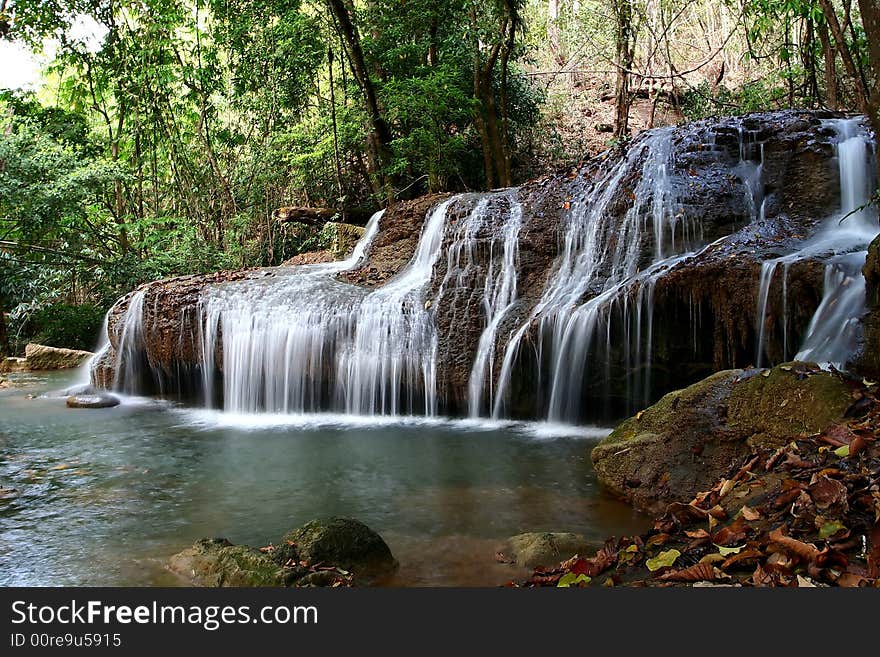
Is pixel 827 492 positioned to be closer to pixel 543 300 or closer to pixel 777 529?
pixel 777 529

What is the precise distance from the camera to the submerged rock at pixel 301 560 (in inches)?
143

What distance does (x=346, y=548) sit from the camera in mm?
3883

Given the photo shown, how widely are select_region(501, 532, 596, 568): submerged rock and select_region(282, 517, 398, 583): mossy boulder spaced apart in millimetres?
719

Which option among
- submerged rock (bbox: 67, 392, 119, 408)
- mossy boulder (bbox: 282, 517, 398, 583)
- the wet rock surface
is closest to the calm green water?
mossy boulder (bbox: 282, 517, 398, 583)

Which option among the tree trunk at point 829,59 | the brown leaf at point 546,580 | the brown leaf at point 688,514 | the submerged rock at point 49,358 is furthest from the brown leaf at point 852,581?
the submerged rock at point 49,358

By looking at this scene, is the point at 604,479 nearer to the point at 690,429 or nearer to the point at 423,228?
the point at 690,429

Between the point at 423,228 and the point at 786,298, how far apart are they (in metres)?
6.19

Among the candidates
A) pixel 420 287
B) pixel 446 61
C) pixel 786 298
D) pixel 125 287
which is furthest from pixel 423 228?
pixel 125 287

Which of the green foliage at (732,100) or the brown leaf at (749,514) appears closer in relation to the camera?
the brown leaf at (749,514)

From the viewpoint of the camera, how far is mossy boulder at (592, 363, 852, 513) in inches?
174

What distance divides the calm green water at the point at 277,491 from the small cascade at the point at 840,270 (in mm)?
2218

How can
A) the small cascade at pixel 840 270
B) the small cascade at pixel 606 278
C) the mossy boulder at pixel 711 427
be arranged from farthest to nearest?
the small cascade at pixel 606 278, the small cascade at pixel 840 270, the mossy boulder at pixel 711 427

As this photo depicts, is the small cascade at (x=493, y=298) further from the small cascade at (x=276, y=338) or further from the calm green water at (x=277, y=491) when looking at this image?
the small cascade at (x=276, y=338)

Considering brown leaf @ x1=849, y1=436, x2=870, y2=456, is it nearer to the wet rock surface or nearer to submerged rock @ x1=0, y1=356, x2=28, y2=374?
the wet rock surface
